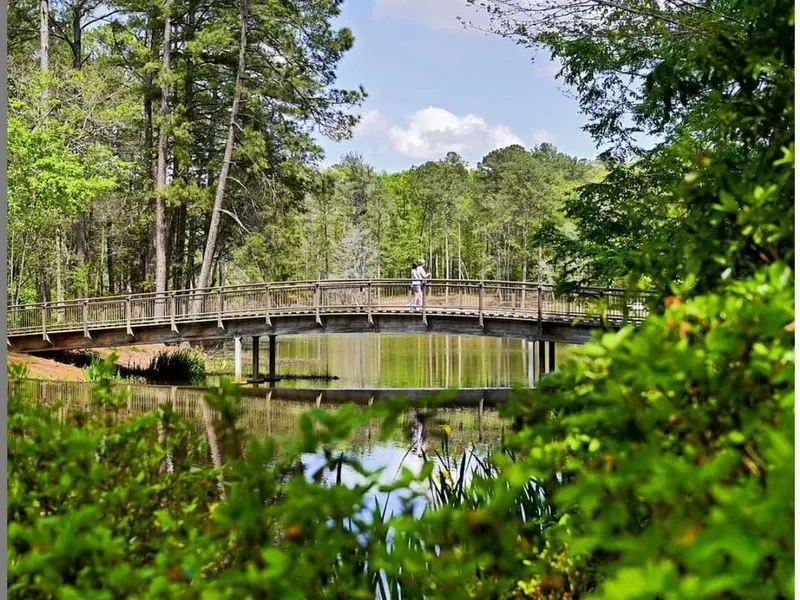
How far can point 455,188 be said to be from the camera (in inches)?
335

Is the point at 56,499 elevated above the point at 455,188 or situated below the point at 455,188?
below

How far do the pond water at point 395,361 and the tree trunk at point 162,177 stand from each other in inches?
44.7

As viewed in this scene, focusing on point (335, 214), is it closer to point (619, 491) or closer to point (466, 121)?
point (466, 121)

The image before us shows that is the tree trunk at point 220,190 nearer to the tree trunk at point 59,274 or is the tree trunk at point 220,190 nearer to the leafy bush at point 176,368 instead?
the leafy bush at point 176,368

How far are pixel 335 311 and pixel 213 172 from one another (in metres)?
1.76

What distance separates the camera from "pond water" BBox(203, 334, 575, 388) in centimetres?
681

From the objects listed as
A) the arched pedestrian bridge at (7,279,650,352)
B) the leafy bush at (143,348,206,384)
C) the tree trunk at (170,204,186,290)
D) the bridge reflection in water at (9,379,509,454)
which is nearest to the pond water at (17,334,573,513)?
the bridge reflection in water at (9,379,509,454)

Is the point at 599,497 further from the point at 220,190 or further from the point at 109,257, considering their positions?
the point at 220,190

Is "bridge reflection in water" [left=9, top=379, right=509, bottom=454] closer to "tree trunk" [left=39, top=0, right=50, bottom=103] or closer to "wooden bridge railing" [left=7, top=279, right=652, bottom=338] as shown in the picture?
"wooden bridge railing" [left=7, top=279, right=652, bottom=338]

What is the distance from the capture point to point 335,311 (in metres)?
7.09

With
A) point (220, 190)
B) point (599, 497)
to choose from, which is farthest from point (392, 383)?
point (599, 497)

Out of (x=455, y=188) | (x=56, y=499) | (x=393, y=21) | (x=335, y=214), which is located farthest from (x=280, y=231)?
(x=56, y=499)

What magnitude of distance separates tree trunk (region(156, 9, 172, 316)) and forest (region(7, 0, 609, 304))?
18mm

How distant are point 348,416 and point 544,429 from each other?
8.4 inches
